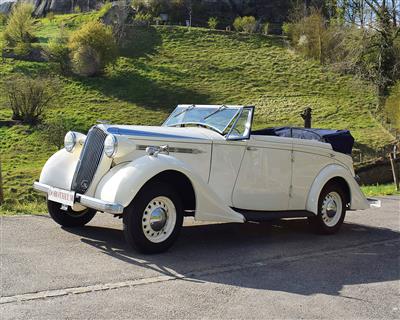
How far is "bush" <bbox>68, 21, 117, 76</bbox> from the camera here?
57.6 m

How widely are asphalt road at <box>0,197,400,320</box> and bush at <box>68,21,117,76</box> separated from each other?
51.6m

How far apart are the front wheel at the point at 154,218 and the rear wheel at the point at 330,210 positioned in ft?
8.85

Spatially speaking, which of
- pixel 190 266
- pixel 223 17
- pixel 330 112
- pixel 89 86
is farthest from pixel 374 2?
pixel 223 17

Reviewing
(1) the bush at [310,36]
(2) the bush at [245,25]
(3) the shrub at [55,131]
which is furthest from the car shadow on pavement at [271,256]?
(2) the bush at [245,25]

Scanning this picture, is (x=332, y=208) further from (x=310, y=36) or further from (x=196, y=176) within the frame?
(x=310, y=36)

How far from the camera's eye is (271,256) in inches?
255

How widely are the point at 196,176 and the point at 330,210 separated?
2.83 metres

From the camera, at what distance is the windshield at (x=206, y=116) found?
7391 millimetres

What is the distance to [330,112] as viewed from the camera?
152 ft

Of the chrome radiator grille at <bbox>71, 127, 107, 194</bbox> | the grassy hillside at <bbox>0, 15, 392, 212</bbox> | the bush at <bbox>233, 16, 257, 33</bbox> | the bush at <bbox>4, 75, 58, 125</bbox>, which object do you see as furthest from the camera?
the bush at <bbox>233, 16, 257, 33</bbox>

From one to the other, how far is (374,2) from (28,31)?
4393cm

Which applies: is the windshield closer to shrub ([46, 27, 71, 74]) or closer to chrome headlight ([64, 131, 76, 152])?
chrome headlight ([64, 131, 76, 152])

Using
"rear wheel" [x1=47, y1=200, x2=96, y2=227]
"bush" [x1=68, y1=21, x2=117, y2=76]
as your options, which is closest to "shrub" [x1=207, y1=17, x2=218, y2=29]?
"bush" [x1=68, y1=21, x2=117, y2=76]

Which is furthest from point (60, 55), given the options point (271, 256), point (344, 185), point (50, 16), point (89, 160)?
point (271, 256)
